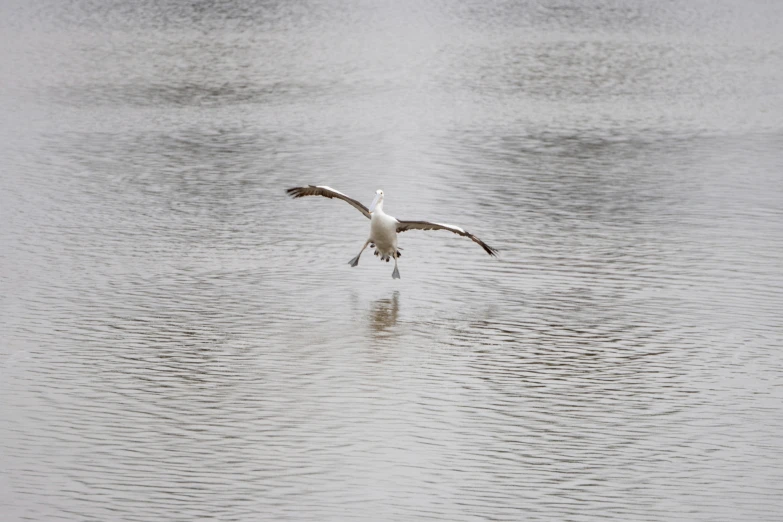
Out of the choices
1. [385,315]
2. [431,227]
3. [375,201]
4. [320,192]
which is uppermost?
[320,192]

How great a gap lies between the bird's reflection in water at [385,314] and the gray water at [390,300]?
1.8 inches

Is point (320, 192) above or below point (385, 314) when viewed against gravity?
above

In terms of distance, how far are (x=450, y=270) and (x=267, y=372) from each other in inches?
187

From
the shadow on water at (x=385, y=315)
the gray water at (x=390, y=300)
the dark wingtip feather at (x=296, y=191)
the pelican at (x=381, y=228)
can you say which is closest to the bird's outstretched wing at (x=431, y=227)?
the pelican at (x=381, y=228)

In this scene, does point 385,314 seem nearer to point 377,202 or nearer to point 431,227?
point 431,227

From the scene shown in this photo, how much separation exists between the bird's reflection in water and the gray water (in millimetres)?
47

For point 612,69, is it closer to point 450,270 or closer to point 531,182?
point 531,182

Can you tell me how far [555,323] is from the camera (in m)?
15.2

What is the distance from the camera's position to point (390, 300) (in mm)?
16312

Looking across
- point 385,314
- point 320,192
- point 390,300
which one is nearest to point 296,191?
point 320,192

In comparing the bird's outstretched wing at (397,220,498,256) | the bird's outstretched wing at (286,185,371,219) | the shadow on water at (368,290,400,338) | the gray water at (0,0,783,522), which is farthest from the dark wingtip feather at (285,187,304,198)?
the shadow on water at (368,290,400,338)

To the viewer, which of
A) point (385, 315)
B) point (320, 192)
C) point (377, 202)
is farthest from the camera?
point (320, 192)

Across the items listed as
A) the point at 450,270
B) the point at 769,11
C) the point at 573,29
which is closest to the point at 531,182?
the point at 450,270

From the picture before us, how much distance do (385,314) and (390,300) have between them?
2.01 ft
